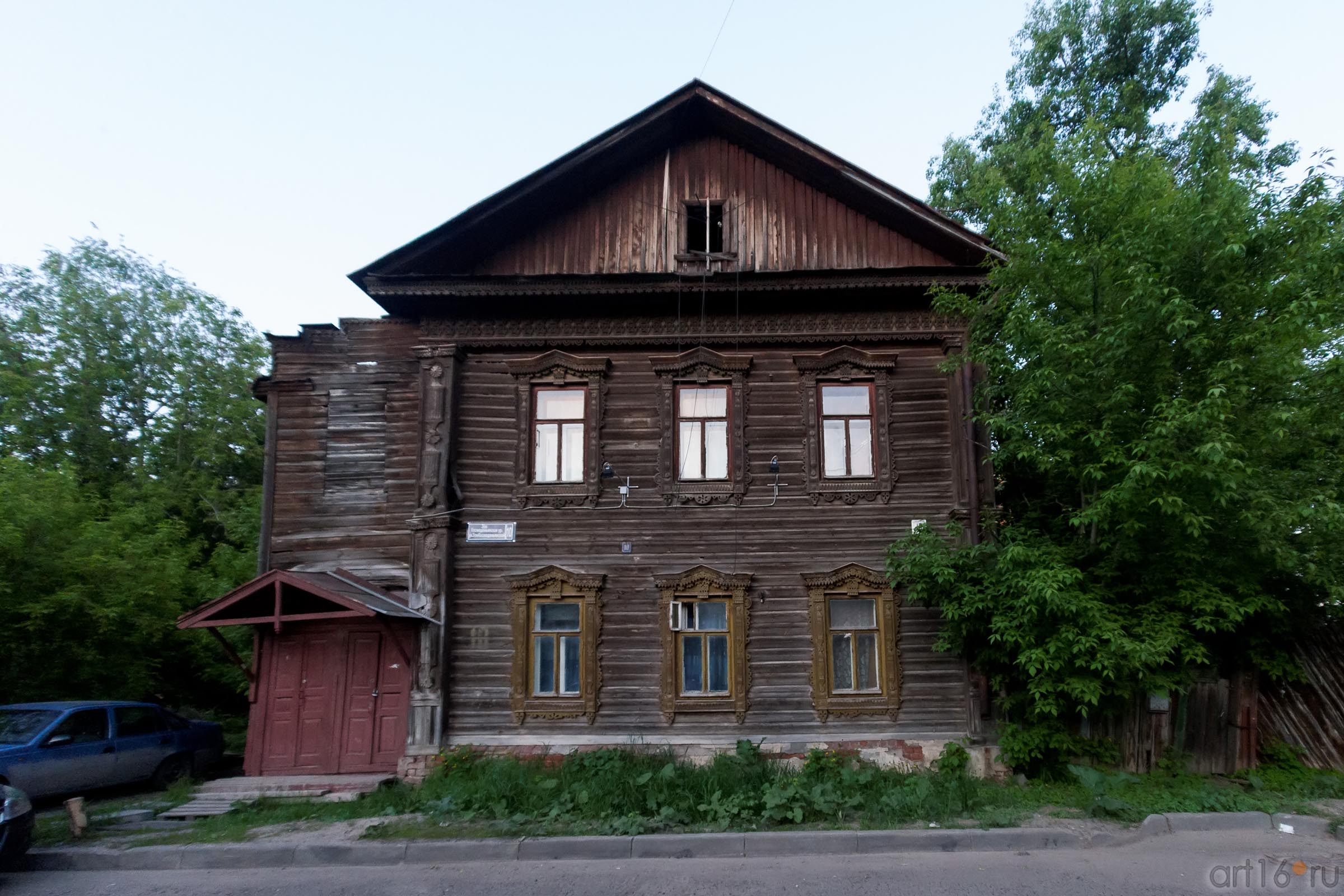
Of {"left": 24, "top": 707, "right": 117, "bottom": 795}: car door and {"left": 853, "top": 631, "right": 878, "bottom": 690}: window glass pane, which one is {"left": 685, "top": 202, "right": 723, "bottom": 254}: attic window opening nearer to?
{"left": 853, "top": 631, "right": 878, "bottom": 690}: window glass pane

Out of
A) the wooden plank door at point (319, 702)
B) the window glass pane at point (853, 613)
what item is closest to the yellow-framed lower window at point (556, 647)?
the wooden plank door at point (319, 702)

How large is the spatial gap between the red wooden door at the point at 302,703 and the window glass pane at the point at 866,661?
750 centimetres

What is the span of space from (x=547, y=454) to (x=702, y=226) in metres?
4.40

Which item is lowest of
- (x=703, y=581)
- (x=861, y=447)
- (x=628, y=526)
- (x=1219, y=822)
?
(x=1219, y=822)

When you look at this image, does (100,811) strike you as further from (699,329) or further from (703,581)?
(699,329)

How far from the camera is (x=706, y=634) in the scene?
1120 centimetres

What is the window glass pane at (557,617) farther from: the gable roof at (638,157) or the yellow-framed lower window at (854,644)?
the gable roof at (638,157)

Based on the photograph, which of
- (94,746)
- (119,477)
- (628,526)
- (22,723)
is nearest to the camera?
(22,723)

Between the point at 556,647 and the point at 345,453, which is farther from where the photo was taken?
the point at 345,453

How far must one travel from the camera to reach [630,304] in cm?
1191

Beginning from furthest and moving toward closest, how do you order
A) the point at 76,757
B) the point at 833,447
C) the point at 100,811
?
the point at 833,447 < the point at 76,757 < the point at 100,811

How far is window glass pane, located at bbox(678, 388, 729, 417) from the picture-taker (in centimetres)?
1185

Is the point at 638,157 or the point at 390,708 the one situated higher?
the point at 638,157

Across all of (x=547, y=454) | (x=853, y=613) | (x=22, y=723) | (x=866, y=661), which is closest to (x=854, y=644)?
(x=866, y=661)
